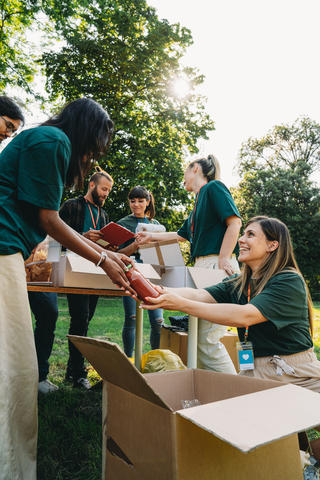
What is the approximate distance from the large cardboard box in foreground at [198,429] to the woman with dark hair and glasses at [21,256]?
10.0 inches

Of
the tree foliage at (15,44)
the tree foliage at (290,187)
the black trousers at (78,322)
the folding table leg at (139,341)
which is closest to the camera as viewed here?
the folding table leg at (139,341)

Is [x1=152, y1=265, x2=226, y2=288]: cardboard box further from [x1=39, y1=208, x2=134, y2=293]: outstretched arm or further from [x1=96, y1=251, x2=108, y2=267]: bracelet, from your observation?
[x1=96, y1=251, x2=108, y2=267]: bracelet

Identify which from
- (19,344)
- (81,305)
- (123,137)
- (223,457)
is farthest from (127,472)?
(123,137)

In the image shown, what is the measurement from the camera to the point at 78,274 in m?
1.99

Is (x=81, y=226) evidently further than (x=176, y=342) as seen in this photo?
No

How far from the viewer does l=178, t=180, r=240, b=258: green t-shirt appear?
2438mm

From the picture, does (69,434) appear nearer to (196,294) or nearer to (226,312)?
(196,294)

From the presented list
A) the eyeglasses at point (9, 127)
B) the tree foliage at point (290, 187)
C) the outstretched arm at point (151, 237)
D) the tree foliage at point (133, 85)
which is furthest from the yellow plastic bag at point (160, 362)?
the tree foliage at point (290, 187)

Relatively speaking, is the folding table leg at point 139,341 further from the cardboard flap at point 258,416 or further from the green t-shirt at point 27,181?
the cardboard flap at point 258,416

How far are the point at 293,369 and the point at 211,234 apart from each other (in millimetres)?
1085

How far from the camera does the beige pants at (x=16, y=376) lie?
125 cm

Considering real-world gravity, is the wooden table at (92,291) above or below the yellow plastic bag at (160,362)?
above

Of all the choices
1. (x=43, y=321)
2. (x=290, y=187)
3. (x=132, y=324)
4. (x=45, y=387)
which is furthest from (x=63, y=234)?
(x=290, y=187)

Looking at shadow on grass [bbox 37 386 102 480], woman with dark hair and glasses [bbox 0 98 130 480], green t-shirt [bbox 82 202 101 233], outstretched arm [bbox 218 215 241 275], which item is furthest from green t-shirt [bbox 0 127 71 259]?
green t-shirt [bbox 82 202 101 233]
